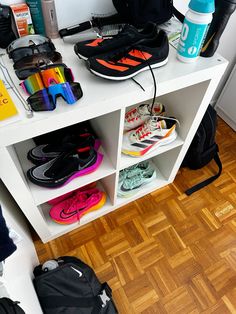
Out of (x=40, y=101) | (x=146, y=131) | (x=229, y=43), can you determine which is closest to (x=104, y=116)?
(x=146, y=131)

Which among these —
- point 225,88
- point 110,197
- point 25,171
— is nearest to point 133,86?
point 25,171

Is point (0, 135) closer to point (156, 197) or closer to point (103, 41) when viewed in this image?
point (103, 41)

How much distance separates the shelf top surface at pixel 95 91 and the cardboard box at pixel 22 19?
0.09m

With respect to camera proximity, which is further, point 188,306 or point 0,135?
point 188,306

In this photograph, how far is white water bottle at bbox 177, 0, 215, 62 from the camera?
1.98 ft

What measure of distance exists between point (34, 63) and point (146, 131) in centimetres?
47

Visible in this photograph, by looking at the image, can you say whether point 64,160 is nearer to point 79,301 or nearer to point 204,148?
point 79,301

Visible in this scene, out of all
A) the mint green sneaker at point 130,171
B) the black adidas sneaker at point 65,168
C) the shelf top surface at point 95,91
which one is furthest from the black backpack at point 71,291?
the shelf top surface at point 95,91

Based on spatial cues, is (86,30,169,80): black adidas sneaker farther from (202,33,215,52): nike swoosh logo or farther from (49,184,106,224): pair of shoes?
(49,184,106,224): pair of shoes

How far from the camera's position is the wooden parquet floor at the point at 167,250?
1009 mm

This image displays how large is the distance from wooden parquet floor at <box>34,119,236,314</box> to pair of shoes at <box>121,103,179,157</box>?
0.42 meters

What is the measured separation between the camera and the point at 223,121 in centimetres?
167

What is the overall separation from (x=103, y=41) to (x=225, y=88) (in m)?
1.14

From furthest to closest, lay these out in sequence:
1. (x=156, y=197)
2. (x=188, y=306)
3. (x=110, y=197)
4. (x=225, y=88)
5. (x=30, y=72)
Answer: (x=225, y=88)
(x=156, y=197)
(x=110, y=197)
(x=188, y=306)
(x=30, y=72)
